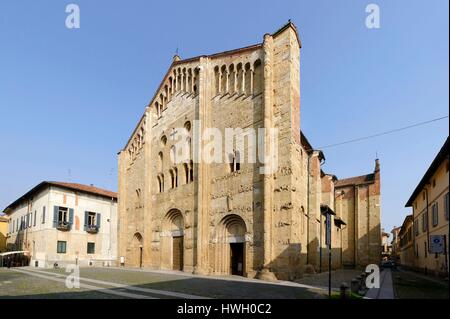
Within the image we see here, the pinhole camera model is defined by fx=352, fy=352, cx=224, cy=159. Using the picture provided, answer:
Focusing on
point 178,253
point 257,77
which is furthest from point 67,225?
point 257,77

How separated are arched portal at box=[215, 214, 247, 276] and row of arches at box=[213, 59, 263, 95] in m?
8.15

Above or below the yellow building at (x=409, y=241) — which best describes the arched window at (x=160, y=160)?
above

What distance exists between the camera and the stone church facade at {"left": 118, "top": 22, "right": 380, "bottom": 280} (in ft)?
64.0

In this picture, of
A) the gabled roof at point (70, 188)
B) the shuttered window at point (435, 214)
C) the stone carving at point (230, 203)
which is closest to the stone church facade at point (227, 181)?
the stone carving at point (230, 203)

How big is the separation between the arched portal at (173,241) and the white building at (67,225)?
1309cm

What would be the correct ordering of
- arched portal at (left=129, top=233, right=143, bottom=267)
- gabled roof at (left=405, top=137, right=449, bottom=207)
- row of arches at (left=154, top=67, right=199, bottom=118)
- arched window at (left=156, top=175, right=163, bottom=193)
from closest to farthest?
gabled roof at (left=405, top=137, right=449, bottom=207) < row of arches at (left=154, top=67, right=199, bottom=118) < arched window at (left=156, top=175, right=163, bottom=193) < arched portal at (left=129, top=233, right=143, bottom=267)

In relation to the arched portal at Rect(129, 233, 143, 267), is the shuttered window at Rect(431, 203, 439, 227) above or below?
above

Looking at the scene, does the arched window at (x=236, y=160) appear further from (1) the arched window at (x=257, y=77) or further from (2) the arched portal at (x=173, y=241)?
(2) the arched portal at (x=173, y=241)

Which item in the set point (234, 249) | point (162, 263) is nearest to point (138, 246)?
point (162, 263)

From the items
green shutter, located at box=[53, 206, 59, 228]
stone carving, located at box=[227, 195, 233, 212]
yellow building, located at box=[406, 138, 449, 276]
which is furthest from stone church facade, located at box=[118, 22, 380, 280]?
yellow building, located at box=[406, 138, 449, 276]

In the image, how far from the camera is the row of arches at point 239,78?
877 inches

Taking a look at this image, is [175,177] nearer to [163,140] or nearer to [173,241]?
[163,140]

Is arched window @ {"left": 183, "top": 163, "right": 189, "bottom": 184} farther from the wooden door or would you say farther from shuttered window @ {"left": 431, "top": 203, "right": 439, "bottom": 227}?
shuttered window @ {"left": 431, "top": 203, "right": 439, "bottom": 227}

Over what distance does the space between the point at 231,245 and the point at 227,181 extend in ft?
13.2
